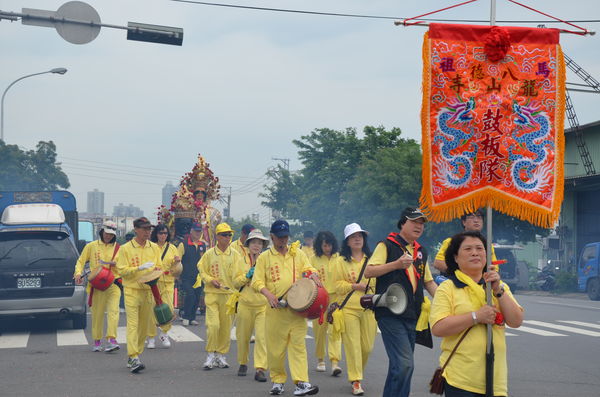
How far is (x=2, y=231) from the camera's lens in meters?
14.9

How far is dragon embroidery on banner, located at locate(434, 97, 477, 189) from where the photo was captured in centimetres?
595

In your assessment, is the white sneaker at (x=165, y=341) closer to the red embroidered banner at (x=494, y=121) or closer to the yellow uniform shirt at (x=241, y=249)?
the yellow uniform shirt at (x=241, y=249)

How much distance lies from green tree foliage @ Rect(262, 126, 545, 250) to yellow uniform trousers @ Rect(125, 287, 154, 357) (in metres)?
27.1

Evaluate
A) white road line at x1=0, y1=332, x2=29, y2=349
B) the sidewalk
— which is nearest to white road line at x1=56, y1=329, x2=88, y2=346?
white road line at x1=0, y1=332, x2=29, y2=349

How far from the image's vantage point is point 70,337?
576 inches

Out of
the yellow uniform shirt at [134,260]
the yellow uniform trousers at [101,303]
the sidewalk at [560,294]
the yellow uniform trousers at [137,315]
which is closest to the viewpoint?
the yellow uniform trousers at [137,315]

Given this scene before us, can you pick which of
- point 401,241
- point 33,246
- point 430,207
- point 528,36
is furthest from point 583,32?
point 33,246

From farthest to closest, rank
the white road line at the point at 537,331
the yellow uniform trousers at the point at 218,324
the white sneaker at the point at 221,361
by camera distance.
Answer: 1. the white road line at the point at 537,331
2. the white sneaker at the point at 221,361
3. the yellow uniform trousers at the point at 218,324

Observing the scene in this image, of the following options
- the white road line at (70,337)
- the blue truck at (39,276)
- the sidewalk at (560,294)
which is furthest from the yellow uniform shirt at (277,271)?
the sidewalk at (560,294)

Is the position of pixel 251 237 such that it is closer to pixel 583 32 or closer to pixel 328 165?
pixel 583 32

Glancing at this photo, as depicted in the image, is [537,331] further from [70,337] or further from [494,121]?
[494,121]

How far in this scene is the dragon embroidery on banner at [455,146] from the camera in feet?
19.5

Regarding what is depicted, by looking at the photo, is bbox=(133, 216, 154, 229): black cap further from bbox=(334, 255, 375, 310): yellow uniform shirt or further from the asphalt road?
bbox=(334, 255, 375, 310): yellow uniform shirt

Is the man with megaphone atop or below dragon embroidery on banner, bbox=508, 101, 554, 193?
below
